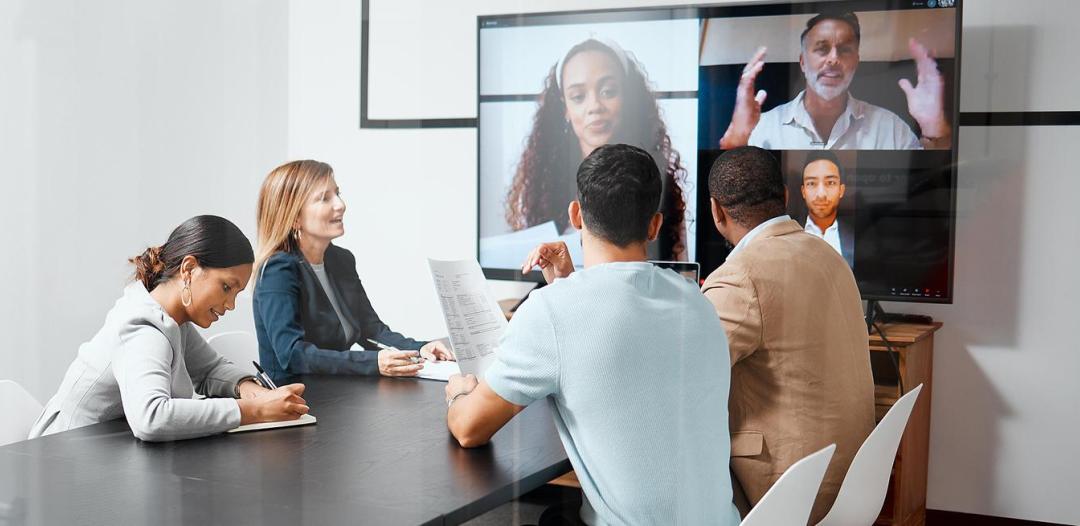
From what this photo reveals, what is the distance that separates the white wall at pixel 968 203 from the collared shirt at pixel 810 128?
331 mm

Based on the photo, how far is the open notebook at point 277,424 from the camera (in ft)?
4.73

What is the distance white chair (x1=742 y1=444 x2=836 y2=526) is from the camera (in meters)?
1.29

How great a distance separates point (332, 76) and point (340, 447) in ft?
1.71

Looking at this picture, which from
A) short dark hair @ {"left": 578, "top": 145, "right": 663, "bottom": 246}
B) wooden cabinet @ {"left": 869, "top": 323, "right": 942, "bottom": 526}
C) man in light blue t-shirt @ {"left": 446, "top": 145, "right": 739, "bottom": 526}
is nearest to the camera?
man in light blue t-shirt @ {"left": 446, "top": 145, "right": 739, "bottom": 526}

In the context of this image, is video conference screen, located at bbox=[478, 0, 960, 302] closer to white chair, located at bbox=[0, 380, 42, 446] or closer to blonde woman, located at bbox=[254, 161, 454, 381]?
blonde woman, located at bbox=[254, 161, 454, 381]

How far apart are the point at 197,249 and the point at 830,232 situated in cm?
129

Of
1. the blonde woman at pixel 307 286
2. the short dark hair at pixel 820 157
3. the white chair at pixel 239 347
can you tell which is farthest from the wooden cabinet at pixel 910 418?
the white chair at pixel 239 347

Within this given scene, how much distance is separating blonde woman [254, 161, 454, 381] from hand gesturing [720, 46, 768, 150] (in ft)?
2.06

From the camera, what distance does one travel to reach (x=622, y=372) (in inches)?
53.0

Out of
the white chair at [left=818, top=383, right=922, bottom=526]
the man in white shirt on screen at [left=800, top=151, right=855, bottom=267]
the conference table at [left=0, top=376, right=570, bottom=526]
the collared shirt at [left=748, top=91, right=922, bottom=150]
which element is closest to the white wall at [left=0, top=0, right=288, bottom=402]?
the conference table at [left=0, top=376, right=570, bottom=526]

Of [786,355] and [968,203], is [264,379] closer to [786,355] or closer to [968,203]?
[786,355]

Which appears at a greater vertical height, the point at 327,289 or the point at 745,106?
the point at 745,106

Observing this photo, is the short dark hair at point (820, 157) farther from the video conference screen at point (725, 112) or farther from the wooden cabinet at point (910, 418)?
the wooden cabinet at point (910, 418)

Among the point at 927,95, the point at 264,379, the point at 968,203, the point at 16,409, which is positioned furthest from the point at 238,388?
the point at 968,203
